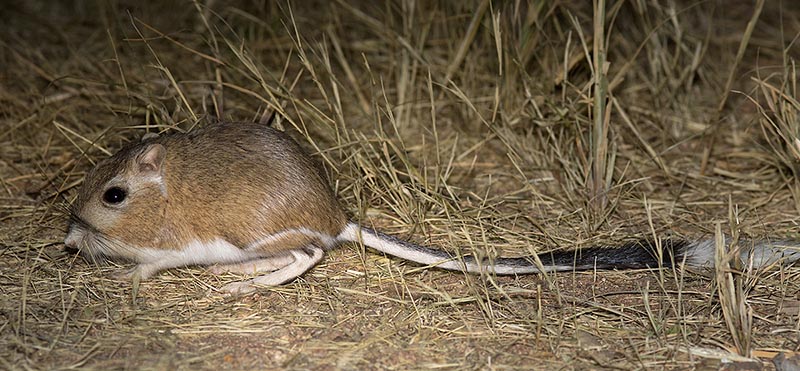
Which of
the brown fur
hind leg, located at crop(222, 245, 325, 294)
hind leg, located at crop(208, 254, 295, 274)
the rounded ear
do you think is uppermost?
the rounded ear

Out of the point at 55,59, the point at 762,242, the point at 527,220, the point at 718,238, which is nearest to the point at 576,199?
the point at 527,220

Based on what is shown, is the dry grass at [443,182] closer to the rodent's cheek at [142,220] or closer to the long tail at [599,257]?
the long tail at [599,257]

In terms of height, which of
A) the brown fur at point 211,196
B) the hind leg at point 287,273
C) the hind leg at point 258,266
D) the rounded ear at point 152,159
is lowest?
the hind leg at point 258,266

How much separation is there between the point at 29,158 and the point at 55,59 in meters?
1.52

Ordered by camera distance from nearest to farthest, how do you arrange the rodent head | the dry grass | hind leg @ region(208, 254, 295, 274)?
1. the dry grass
2. the rodent head
3. hind leg @ region(208, 254, 295, 274)

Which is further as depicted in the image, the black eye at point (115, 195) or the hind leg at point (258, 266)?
the hind leg at point (258, 266)

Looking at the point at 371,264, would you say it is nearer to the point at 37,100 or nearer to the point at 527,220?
the point at 527,220

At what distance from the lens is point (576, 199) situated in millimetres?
4996

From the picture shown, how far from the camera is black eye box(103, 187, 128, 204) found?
4.16 meters

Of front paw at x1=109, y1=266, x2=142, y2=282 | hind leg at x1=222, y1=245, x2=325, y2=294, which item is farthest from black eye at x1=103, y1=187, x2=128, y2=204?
hind leg at x1=222, y1=245, x2=325, y2=294

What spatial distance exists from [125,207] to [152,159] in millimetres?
249

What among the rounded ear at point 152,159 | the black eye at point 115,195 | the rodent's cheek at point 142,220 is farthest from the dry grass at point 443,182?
the rounded ear at point 152,159

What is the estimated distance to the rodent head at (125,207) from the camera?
4160mm

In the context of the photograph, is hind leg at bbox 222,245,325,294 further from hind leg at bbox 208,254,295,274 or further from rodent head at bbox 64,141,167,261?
rodent head at bbox 64,141,167,261
